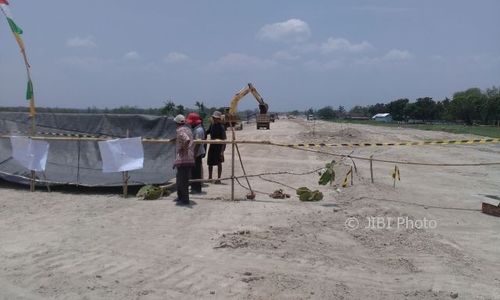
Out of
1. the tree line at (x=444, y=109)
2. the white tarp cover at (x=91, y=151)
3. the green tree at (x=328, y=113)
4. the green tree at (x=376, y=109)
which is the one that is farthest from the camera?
the green tree at (x=376, y=109)

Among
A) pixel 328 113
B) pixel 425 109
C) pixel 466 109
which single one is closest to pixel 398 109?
pixel 425 109

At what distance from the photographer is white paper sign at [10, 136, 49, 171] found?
11.2 metres

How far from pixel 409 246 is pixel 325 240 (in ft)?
3.85

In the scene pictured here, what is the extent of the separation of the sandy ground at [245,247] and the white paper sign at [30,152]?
648 millimetres

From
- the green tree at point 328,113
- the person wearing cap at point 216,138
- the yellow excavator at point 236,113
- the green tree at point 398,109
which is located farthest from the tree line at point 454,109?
the person wearing cap at point 216,138

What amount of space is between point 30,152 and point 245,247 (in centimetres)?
655

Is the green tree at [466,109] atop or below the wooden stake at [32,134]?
atop

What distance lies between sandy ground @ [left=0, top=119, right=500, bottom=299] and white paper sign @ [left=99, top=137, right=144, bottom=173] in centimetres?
69

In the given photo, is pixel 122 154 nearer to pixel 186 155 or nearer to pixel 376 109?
pixel 186 155

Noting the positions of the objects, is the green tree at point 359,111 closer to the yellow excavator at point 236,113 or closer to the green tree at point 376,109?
the green tree at point 376,109

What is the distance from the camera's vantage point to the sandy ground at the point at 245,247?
5570 mm

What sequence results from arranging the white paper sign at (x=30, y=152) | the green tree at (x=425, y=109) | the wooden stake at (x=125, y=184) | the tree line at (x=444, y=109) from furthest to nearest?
the green tree at (x=425, y=109) < the tree line at (x=444, y=109) < the white paper sign at (x=30, y=152) < the wooden stake at (x=125, y=184)

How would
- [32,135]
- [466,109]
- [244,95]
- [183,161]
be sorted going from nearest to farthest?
[183,161] → [32,135] → [244,95] → [466,109]

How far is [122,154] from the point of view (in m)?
10.6
